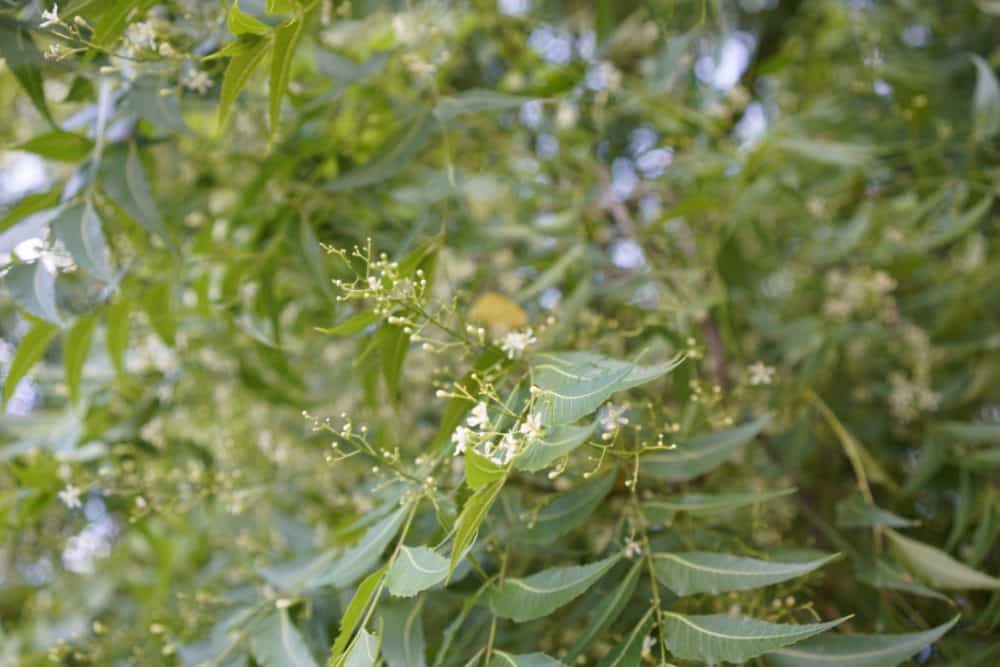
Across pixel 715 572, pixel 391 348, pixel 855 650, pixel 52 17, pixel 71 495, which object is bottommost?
pixel 71 495

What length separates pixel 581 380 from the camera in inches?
37.9

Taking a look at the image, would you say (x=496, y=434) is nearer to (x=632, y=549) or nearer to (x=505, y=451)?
(x=505, y=451)

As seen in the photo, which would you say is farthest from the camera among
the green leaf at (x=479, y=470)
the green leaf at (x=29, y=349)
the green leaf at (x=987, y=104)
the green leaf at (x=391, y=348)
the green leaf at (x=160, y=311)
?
the green leaf at (x=987, y=104)

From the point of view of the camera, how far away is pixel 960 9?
2.37m

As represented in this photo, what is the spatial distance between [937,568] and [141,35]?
142 centimetres

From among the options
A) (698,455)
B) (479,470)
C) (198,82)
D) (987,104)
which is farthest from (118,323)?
(987,104)

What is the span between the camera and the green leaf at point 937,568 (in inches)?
49.8

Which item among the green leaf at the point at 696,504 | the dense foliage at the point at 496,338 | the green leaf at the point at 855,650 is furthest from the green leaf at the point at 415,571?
the green leaf at the point at 855,650

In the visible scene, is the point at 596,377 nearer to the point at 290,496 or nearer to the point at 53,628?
the point at 290,496

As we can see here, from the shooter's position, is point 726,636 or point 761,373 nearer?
point 726,636

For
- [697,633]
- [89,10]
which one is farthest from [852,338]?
[89,10]

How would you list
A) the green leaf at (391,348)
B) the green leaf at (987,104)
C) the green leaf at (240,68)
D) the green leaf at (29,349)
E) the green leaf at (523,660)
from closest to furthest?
1. the green leaf at (523,660)
2. the green leaf at (240,68)
3. the green leaf at (391,348)
4. the green leaf at (29,349)
5. the green leaf at (987,104)

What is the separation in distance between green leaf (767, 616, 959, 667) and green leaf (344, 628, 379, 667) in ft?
1.77

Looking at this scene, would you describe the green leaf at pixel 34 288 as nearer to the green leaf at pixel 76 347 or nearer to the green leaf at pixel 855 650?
the green leaf at pixel 76 347
